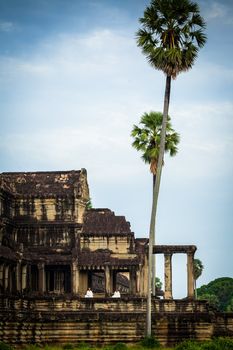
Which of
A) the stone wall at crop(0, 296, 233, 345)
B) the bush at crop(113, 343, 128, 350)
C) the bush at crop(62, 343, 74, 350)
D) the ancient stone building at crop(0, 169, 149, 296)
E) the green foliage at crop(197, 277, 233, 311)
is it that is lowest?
the bush at crop(62, 343, 74, 350)

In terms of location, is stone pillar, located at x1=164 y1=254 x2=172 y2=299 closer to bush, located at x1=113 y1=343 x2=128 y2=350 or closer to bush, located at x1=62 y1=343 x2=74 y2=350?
bush, located at x1=62 y1=343 x2=74 y2=350

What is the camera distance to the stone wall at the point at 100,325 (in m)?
43.2

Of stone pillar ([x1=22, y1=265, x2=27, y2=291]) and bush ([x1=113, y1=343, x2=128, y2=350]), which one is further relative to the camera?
stone pillar ([x1=22, y1=265, x2=27, y2=291])

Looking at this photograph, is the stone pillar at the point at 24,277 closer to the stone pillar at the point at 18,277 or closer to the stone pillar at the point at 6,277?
the stone pillar at the point at 18,277

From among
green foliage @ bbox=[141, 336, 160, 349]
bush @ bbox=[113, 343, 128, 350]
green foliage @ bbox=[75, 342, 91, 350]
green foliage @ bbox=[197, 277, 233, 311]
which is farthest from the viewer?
green foliage @ bbox=[197, 277, 233, 311]

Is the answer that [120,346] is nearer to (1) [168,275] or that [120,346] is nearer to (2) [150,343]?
(2) [150,343]

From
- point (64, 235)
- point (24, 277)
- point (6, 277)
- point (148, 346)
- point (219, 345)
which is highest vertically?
point (64, 235)

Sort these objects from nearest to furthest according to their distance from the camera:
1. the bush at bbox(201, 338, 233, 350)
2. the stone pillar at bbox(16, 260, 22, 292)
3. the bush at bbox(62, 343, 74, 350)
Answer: the bush at bbox(201, 338, 233, 350)
the bush at bbox(62, 343, 74, 350)
the stone pillar at bbox(16, 260, 22, 292)

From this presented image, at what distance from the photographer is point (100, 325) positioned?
4509cm

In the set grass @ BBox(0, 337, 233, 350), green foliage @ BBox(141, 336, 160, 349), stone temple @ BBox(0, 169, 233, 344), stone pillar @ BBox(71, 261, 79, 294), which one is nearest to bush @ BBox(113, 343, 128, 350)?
grass @ BBox(0, 337, 233, 350)

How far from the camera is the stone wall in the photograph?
43.2 metres

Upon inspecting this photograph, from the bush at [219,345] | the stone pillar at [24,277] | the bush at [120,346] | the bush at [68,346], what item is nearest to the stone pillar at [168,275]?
the stone pillar at [24,277]

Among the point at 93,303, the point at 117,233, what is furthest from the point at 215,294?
the point at 93,303

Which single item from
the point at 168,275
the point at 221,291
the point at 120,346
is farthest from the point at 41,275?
the point at 221,291
